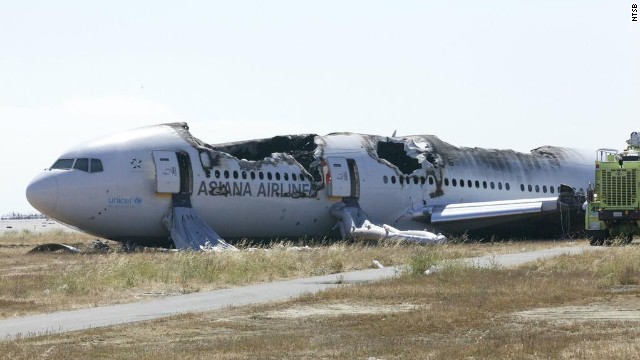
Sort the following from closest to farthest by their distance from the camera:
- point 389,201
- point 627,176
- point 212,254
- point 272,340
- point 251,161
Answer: point 272,340, point 212,254, point 627,176, point 251,161, point 389,201

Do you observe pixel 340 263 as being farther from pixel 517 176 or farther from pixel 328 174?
pixel 517 176

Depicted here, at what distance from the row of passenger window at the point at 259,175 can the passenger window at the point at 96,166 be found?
410cm

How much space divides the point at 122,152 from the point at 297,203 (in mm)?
7037

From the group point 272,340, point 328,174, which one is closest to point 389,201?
point 328,174

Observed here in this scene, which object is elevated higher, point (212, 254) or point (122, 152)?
point (122, 152)

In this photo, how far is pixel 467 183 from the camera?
4744 centimetres

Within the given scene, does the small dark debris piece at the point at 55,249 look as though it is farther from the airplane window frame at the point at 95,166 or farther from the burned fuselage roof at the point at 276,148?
the burned fuselage roof at the point at 276,148

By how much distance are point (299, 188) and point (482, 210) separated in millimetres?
7629

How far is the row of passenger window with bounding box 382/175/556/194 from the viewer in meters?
45.5

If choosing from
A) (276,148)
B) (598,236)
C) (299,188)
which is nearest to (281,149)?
(276,148)

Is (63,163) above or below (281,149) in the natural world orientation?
below

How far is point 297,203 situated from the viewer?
42312 millimetres

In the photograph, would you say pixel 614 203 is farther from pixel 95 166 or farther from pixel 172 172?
pixel 95 166

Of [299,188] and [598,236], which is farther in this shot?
[299,188]
